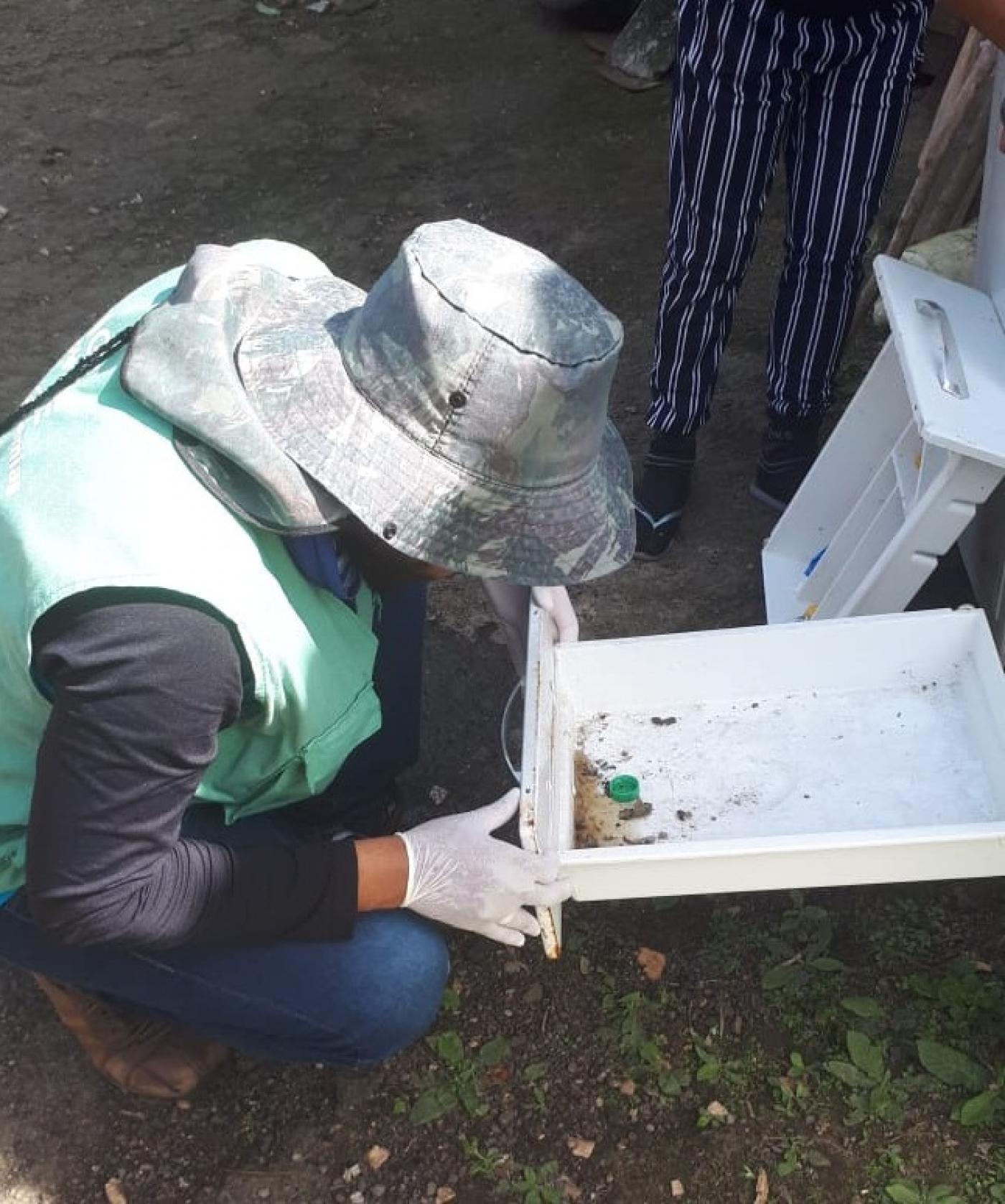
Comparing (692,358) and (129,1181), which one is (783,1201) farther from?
(692,358)

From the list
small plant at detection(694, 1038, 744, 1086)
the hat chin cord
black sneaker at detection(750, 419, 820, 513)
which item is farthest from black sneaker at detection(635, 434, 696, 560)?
small plant at detection(694, 1038, 744, 1086)

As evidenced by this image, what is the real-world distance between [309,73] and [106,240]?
52.9 inches

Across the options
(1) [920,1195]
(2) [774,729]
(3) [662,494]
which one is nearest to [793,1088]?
(1) [920,1195]

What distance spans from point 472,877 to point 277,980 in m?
0.27

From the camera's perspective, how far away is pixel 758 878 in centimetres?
159

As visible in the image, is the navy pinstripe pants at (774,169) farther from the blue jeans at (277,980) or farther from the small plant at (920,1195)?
the small plant at (920,1195)

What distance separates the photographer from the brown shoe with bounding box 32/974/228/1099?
6.14ft

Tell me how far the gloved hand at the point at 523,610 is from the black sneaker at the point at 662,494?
2.15 ft

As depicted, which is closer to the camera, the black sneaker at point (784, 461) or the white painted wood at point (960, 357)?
the white painted wood at point (960, 357)

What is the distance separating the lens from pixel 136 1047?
6.19 feet

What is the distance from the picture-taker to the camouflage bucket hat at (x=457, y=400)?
1276 millimetres

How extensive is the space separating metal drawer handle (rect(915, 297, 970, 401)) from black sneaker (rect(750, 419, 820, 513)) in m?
0.61

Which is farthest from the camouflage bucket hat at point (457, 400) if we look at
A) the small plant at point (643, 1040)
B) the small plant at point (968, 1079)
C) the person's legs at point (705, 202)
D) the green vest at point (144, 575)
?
the person's legs at point (705, 202)

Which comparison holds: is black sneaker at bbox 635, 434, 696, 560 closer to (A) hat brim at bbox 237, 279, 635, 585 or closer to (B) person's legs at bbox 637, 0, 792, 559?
(B) person's legs at bbox 637, 0, 792, 559
